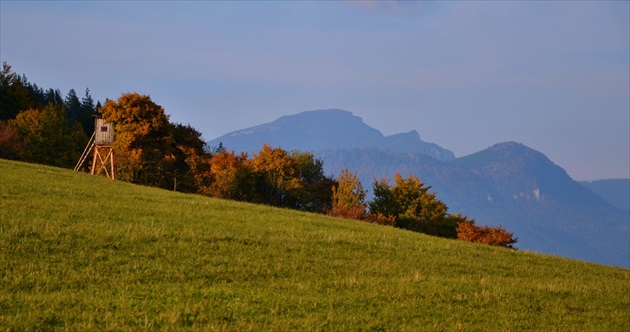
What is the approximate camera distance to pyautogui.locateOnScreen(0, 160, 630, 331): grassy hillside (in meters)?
10.6

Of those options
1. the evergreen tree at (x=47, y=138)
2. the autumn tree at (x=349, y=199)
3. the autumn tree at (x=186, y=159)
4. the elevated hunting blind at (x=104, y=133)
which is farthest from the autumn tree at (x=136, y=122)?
the autumn tree at (x=349, y=199)

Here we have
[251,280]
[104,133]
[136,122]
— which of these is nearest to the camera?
[251,280]

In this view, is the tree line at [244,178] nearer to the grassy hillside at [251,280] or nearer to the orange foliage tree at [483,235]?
the orange foliage tree at [483,235]

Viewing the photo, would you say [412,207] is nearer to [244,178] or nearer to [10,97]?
[244,178]

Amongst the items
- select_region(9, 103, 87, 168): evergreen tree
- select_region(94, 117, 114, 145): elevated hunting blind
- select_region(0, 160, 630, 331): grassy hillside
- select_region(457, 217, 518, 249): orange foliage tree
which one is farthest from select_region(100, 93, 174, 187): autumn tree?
select_region(457, 217, 518, 249): orange foliage tree

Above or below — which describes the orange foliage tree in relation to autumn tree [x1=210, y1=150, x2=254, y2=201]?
below

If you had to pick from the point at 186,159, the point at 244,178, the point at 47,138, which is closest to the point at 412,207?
the point at 244,178

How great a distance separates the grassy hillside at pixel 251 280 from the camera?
1058 cm

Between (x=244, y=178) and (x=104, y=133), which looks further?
(x=244, y=178)

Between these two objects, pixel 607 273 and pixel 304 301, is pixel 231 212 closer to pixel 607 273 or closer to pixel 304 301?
pixel 304 301

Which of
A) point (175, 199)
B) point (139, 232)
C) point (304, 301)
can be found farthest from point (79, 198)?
point (304, 301)

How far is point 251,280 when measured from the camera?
13.6m

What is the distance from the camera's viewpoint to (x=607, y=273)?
2353 centimetres

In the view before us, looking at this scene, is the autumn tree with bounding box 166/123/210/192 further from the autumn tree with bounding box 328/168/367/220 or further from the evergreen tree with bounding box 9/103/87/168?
the autumn tree with bounding box 328/168/367/220
